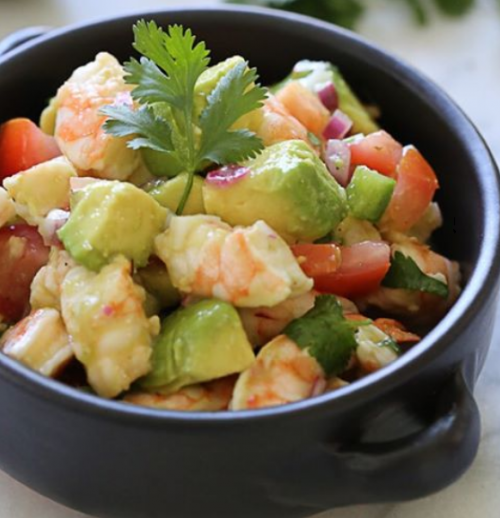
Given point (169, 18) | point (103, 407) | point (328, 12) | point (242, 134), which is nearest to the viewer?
point (103, 407)

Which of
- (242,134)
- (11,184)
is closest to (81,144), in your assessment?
(11,184)

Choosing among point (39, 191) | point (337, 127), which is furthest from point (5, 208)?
point (337, 127)

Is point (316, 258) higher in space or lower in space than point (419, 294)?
higher

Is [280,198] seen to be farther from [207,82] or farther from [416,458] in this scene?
[416,458]

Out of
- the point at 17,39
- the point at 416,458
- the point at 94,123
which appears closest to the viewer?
the point at 416,458

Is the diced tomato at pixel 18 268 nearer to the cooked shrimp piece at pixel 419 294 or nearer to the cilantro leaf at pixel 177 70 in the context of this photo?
the cilantro leaf at pixel 177 70

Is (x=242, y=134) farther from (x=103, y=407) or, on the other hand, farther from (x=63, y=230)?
(x=103, y=407)
